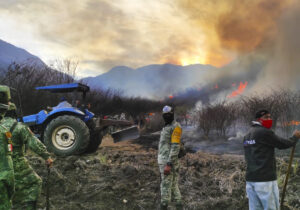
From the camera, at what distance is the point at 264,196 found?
312 centimetres

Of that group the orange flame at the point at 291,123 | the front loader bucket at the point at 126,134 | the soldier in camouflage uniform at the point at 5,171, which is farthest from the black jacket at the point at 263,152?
the orange flame at the point at 291,123

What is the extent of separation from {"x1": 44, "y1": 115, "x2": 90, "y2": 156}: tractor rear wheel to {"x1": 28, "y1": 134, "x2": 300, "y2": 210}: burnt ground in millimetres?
294

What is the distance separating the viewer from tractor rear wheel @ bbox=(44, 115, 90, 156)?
6.62 meters

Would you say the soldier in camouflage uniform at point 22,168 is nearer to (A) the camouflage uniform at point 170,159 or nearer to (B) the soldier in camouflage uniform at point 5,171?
(B) the soldier in camouflage uniform at point 5,171

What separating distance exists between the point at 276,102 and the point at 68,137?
713 centimetres

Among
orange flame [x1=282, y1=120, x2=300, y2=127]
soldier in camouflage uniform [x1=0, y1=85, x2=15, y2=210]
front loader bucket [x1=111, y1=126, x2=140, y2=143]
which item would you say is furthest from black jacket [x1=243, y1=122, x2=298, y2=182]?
orange flame [x1=282, y1=120, x2=300, y2=127]

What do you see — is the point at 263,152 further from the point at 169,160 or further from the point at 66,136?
the point at 66,136

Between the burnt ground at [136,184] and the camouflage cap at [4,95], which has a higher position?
the camouflage cap at [4,95]

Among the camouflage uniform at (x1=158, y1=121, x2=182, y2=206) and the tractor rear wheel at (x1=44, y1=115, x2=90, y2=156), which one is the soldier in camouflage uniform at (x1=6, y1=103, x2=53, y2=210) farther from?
the tractor rear wheel at (x1=44, y1=115, x2=90, y2=156)

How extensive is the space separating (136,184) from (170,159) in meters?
1.57

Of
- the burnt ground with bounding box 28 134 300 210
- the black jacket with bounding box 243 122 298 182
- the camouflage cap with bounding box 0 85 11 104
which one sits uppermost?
the camouflage cap with bounding box 0 85 11 104

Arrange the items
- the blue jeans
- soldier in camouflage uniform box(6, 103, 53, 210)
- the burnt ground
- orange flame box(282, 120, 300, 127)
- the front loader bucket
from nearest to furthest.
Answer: the blue jeans < soldier in camouflage uniform box(6, 103, 53, 210) < the burnt ground < the front loader bucket < orange flame box(282, 120, 300, 127)

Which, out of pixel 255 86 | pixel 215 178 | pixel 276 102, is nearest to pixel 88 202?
pixel 215 178

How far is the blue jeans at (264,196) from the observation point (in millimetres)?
3094
